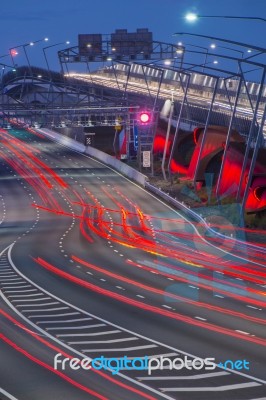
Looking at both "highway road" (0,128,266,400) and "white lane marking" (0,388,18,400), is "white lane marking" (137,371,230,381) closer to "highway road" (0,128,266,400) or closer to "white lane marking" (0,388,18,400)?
"highway road" (0,128,266,400)

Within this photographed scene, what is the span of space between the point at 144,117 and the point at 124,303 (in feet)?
178

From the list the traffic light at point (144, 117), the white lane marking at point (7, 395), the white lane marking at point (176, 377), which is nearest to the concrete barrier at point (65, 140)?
the traffic light at point (144, 117)

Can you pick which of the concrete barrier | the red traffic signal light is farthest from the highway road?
the concrete barrier

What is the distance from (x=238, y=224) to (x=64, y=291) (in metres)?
18.4

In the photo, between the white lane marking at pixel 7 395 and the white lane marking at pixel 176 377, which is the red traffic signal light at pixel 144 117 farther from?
the white lane marking at pixel 7 395

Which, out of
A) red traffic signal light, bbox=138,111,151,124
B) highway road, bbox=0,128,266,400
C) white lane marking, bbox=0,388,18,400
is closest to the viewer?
A: white lane marking, bbox=0,388,18,400

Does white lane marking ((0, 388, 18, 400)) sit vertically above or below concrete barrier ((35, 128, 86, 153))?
above

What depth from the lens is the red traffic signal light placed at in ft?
279

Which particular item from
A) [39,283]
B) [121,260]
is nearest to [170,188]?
[121,260]

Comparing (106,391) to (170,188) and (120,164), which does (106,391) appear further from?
(120,164)

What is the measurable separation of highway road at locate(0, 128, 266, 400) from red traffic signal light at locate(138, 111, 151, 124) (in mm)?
17096

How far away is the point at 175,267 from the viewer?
4131cm

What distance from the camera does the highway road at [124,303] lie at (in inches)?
821

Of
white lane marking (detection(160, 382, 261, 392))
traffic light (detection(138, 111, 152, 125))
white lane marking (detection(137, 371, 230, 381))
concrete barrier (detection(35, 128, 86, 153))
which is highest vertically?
white lane marking (detection(160, 382, 261, 392))
